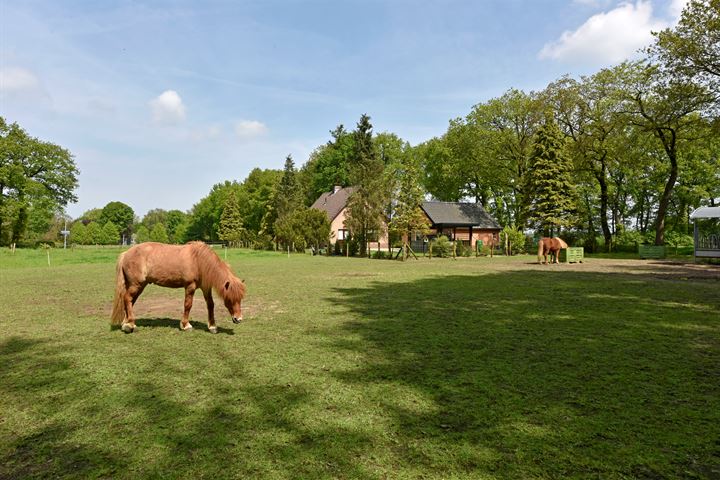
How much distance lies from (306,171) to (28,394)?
74.2m

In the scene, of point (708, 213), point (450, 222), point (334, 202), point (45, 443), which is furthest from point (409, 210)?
point (45, 443)

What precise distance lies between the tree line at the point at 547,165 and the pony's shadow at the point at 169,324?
2675 cm

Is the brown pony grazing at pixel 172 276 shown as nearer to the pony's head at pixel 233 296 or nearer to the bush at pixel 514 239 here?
the pony's head at pixel 233 296

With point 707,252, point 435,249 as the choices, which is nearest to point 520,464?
point 707,252

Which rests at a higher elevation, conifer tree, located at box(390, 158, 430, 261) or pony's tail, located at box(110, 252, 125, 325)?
conifer tree, located at box(390, 158, 430, 261)

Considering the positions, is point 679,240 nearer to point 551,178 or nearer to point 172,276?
point 551,178

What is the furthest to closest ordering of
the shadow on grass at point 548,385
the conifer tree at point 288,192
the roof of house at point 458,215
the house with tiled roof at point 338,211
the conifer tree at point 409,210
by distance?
the conifer tree at point 288,192 → the house with tiled roof at point 338,211 → the roof of house at point 458,215 → the conifer tree at point 409,210 → the shadow on grass at point 548,385

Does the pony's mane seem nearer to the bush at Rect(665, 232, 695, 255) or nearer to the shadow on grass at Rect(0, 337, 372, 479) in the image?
the shadow on grass at Rect(0, 337, 372, 479)

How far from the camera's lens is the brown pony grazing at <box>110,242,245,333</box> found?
7.67 meters

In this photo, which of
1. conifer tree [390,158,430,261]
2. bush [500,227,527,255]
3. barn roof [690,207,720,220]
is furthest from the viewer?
bush [500,227,527,255]

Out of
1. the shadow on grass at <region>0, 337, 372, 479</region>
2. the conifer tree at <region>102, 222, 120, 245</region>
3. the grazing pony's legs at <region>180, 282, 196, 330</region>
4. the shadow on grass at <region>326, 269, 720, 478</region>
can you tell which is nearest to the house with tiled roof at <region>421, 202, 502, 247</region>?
the shadow on grass at <region>326, 269, 720, 478</region>

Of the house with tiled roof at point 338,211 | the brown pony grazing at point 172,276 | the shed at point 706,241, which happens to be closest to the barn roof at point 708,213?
the shed at point 706,241

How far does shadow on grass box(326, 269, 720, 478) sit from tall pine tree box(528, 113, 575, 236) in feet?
107

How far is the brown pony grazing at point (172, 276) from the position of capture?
302 inches
